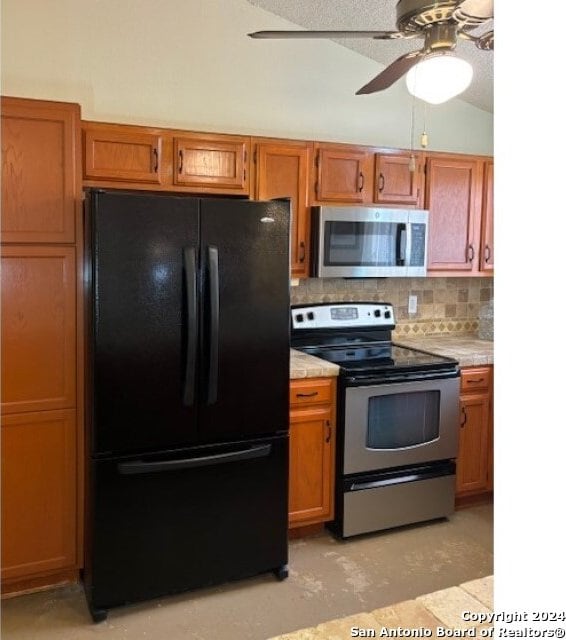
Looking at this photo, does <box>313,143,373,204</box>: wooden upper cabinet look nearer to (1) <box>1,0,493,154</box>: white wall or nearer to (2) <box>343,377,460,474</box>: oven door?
(1) <box>1,0,493,154</box>: white wall

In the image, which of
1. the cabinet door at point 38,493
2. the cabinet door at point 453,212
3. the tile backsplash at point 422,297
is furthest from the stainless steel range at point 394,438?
the cabinet door at point 38,493

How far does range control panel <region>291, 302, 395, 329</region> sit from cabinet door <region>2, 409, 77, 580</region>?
4.73 ft

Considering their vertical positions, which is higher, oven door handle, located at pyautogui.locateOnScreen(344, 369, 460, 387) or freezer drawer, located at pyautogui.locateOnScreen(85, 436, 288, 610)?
oven door handle, located at pyautogui.locateOnScreen(344, 369, 460, 387)

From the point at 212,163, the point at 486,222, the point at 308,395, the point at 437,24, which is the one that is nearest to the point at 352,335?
the point at 308,395

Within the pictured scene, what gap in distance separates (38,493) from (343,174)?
2.20m

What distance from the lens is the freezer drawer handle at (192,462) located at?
2.46 meters

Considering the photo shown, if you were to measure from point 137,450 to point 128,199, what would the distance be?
1003 millimetres

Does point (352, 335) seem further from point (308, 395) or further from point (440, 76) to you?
point (440, 76)

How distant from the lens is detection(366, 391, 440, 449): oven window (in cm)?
310

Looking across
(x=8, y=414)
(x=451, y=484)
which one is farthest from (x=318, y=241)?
(x=8, y=414)

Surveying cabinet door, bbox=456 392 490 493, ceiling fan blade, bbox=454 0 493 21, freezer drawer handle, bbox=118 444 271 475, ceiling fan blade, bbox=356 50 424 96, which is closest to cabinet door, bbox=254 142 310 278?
ceiling fan blade, bbox=356 50 424 96

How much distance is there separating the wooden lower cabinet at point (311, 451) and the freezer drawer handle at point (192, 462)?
32 cm

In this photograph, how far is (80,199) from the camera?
2555 millimetres

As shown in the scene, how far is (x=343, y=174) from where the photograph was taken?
3.38m
